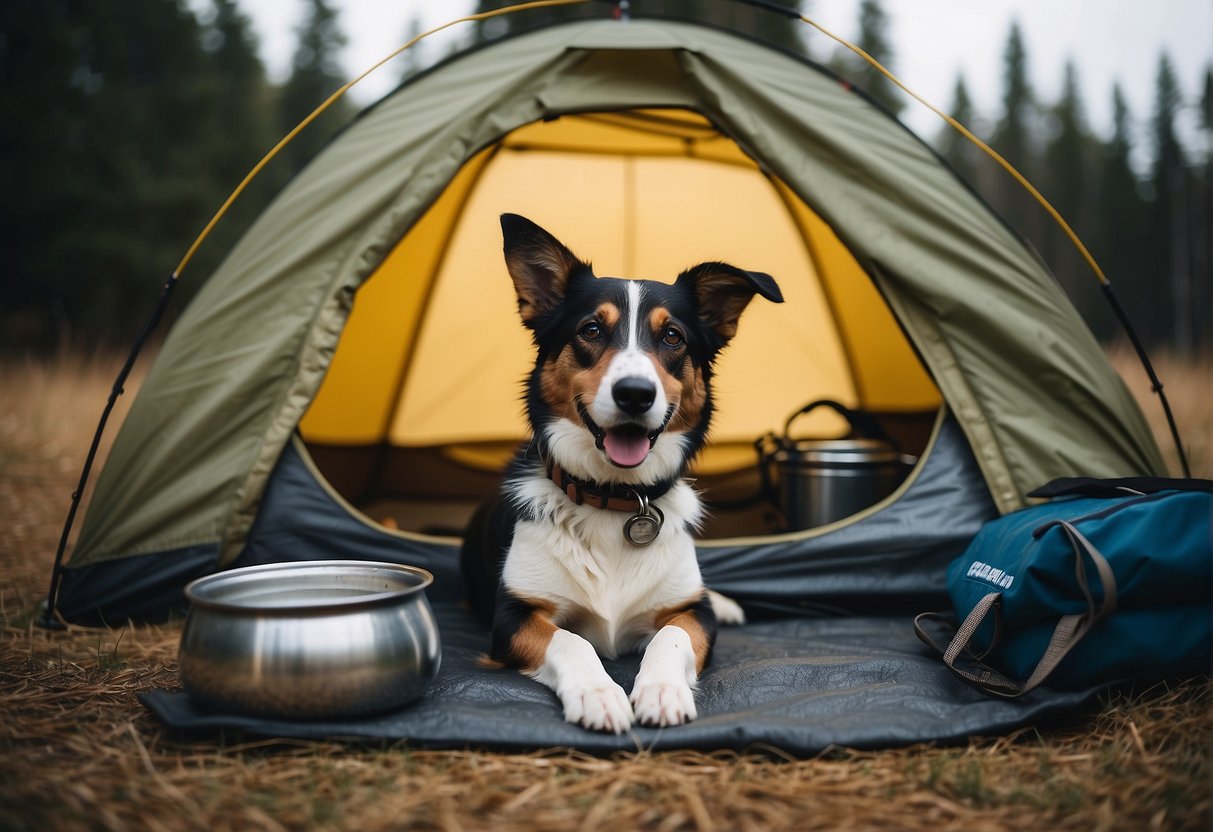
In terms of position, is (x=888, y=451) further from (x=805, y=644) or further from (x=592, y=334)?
(x=592, y=334)

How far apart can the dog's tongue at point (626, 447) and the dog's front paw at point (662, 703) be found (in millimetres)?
576

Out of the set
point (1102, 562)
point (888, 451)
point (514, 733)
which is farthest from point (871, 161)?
point (514, 733)

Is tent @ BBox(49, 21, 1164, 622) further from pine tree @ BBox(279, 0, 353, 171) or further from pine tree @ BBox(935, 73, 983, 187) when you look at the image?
pine tree @ BBox(935, 73, 983, 187)

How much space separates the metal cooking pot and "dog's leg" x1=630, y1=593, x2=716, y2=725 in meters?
1.14

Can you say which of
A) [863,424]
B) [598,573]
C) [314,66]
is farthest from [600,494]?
[314,66]

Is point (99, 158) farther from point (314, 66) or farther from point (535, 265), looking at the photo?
point (535, 265)

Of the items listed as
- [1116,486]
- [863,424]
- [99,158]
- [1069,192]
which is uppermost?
[1069,192]

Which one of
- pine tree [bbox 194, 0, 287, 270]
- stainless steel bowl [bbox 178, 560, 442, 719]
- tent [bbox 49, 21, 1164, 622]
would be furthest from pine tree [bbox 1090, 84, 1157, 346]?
stainless steel bowl [bbox 178, 560, 442, 719]

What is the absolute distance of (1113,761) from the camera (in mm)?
1757

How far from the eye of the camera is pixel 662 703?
1883 millimetres

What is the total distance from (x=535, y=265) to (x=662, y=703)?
1330mm

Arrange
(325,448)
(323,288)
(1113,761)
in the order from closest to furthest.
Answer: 1. (1113,761)
2. (323,288)
3. (325,448)


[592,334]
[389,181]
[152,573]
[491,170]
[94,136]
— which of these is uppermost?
[94,136]

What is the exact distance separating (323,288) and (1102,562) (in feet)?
7.91
